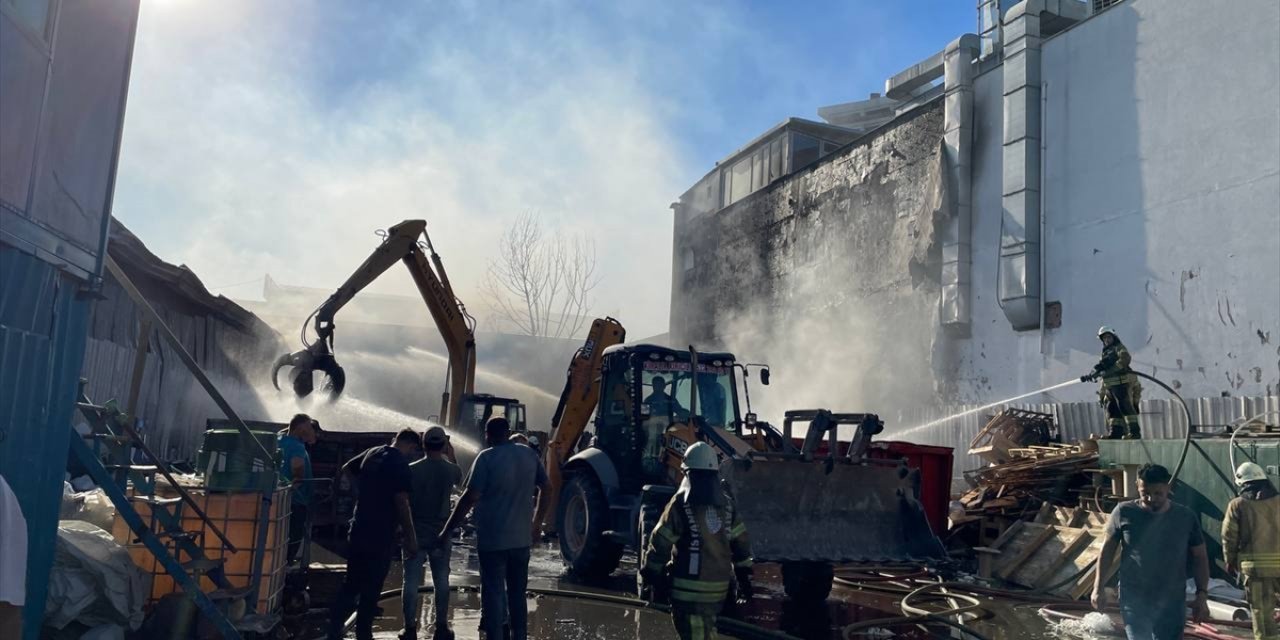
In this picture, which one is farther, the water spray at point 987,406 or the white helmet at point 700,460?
the water spray at point 987,406

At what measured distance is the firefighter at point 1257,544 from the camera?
18.7 ft

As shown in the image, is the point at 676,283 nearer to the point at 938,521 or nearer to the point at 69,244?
the point at 938,521

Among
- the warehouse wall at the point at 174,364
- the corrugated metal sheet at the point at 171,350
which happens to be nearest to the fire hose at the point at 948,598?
the warehouse wall at the point at 174,364

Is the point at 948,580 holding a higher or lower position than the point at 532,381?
lower

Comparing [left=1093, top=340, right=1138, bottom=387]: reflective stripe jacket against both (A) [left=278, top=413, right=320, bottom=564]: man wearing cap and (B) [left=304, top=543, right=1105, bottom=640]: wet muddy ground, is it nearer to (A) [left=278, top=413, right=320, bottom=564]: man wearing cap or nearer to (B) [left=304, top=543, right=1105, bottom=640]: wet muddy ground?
(B) [left=304, top=543, right=1105, bottom=640]: wet muddy ground

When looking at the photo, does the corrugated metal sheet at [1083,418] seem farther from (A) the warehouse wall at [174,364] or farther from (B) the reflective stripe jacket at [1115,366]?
(A) the warehouse wall at [174,364]

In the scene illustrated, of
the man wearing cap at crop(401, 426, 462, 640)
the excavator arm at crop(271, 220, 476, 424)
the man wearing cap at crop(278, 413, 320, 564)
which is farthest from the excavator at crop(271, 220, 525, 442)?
the man wearing cap at crop(401, 426, 462, 640)

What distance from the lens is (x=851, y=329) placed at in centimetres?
2286

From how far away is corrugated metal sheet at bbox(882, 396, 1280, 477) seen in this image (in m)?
13.8

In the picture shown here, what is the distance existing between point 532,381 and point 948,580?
3359 cm

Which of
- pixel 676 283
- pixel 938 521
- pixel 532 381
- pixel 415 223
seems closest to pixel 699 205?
pixel 676 283

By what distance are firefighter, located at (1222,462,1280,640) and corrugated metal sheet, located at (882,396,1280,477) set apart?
698 cm

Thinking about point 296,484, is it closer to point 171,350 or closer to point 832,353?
point 171,350

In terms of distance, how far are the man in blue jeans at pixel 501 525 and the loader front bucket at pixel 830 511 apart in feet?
8.13
